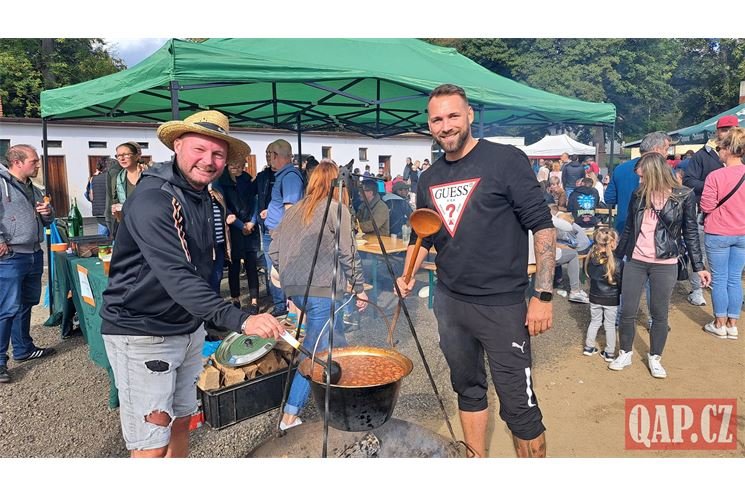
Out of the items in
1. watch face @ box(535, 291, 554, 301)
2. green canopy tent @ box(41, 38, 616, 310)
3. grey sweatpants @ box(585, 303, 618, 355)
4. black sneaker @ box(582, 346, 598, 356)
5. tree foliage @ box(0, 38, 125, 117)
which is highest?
tree foliage @ box(0, 38, 125, 117)

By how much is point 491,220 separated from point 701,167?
420 cm

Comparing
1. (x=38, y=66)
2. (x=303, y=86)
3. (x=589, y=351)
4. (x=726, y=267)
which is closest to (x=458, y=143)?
(x=589, y=351)

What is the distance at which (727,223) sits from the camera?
4.36m

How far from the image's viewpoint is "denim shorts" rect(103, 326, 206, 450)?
78.7 inches

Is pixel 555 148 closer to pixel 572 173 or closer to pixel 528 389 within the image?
pixel 572 173

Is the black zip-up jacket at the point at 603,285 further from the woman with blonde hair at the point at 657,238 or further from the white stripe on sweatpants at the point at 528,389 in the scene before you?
the white stripe on sweatpants at the point at 528,389

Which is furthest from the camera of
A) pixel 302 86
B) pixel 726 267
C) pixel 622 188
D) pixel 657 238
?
pixel 302 86

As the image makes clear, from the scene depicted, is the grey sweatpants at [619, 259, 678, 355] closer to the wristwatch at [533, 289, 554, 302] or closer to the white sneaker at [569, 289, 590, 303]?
the wristwatch at [533, 289, 554, 302]

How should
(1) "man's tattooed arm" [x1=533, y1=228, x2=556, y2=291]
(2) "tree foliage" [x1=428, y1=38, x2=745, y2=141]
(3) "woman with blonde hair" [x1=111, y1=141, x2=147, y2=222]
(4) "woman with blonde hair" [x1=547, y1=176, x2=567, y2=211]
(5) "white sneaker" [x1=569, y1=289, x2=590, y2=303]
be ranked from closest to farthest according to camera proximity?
1. (1) "man's tattooed arm" [x1=533, y1=228, x2=556, y2=291]
2. (3) "woman with blonde hair" [x1=111, y1=141, x2=147, y2=222]
3. (5) "white sneaker" [x1=569, y1=289, x2=590, y2=303]
4. (4) "woman with blonde hair" [x1=547, y1=176, x2=567, y2=211]
5. (2) "tree foliage" [x1=428, y1=38, x2=745, y2=141]

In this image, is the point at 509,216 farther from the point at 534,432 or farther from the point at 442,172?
the point at 534,432

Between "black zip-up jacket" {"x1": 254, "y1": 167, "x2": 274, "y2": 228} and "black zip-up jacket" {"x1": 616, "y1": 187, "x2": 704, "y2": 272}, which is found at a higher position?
"black zip-up jacket" {"x1": 254, "y1": 167, "x2": 274, "y2": 228}

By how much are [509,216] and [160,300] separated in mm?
1600

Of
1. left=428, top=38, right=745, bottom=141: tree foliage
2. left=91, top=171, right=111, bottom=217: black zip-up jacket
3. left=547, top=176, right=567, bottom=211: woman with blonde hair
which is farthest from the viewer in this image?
left=428, top=38, right=745, bottom=141: tree foliage

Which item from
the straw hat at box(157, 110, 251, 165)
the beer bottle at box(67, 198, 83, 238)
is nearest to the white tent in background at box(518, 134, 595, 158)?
the beer bottle at box(67, 198, 83, 238)
